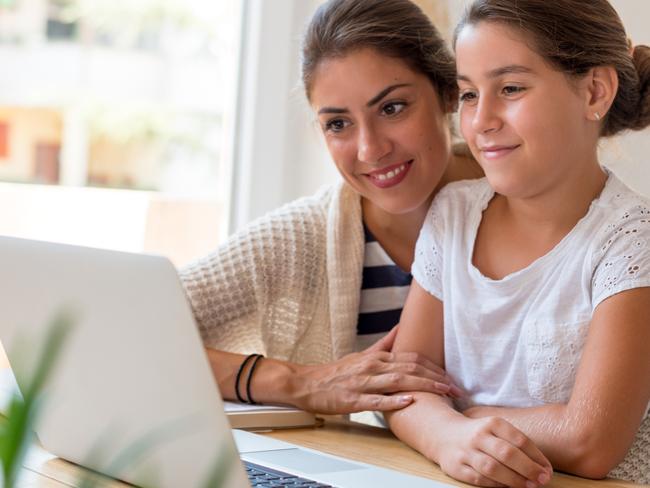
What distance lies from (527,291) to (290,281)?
0.49 meters

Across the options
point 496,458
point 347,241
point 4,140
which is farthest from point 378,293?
point 4,140

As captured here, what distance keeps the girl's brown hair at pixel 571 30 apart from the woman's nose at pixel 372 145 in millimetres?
279

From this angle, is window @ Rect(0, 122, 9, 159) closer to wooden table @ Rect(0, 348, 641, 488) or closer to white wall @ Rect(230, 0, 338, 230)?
white wall @ Rect(230, 0, 338, 230)

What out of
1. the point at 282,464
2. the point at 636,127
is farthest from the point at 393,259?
the point at 282,464

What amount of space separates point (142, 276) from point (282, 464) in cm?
41

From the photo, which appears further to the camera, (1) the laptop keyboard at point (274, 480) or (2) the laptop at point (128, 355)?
(1) the laptop keyboard at point (274, 480)

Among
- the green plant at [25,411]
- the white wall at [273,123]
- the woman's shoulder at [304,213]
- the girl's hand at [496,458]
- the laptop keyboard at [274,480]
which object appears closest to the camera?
the green plant at [25,411]

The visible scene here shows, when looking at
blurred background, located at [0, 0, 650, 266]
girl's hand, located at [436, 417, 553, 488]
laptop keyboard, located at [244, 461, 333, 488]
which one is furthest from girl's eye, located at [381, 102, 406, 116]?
blurred background, located at [0, 0, 650, 266]

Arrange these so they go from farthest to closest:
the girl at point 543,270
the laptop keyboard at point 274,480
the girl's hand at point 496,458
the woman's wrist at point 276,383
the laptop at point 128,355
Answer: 1. the woman's wrist at point 276,383
2. the girl at point 543,270
3. the girl's hand at point 496,458
4. the laptop keyboard at point 274,480
5. the laptop at point 128,355

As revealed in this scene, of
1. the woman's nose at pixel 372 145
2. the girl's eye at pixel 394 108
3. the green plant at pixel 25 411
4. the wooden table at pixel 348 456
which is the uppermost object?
the girl's eye at pixel 394 108

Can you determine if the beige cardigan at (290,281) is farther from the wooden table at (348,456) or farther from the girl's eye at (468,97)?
the girl's eye at (468,97)

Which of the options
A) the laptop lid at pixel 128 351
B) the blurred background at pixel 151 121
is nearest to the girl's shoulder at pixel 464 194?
the laptop lid at pixel 128 351

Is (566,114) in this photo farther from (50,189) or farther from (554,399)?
(50,189)

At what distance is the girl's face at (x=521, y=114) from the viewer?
1267mm
